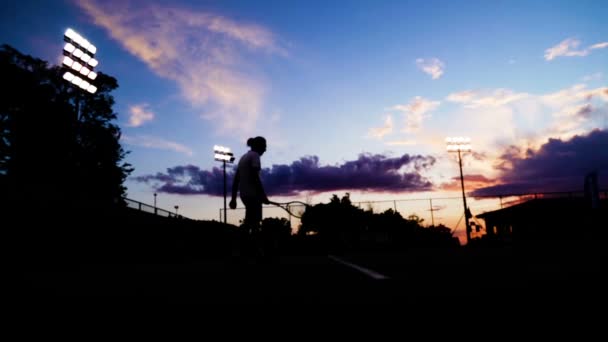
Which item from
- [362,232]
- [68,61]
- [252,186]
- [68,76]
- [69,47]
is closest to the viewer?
[252,186]

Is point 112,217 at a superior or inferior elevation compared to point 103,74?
inferior

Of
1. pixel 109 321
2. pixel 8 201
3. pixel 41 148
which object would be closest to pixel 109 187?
pixel 41 148

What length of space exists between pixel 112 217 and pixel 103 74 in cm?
1933

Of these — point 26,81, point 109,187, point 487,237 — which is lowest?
point 487,237

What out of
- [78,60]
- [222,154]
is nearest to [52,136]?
[222,154]

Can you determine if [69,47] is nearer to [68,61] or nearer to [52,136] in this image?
[68,61]

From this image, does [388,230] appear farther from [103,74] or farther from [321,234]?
[103,74]

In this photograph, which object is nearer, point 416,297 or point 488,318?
point 488,318

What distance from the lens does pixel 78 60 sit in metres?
17.2

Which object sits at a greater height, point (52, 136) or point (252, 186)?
point (52, 136)

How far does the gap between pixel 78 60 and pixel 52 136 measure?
18581mm

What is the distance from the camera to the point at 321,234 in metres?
27.2

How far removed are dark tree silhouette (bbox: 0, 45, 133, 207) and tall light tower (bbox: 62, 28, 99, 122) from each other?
1440 centimetres

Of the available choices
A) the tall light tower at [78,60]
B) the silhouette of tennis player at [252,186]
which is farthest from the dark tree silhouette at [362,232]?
the silhouette of tennis player at [252,186]
